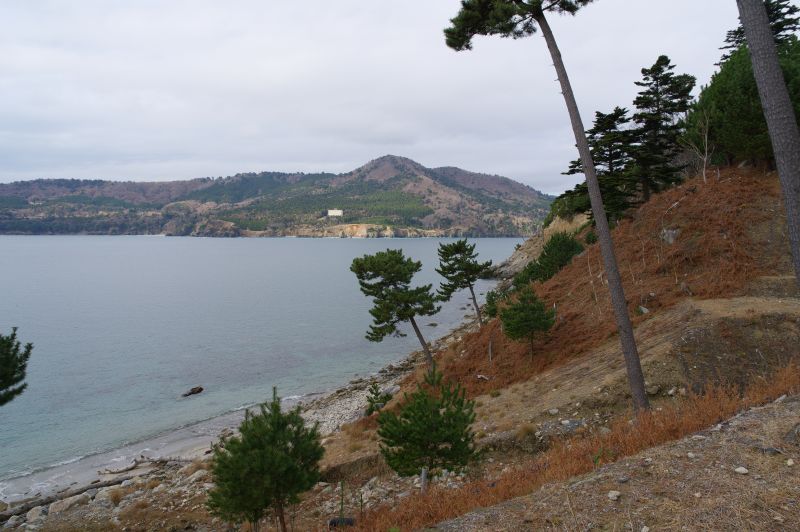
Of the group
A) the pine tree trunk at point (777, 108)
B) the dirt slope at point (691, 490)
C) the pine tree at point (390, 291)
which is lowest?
the dirt slope at point (691, 490)

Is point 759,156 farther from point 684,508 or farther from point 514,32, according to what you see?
point 684,508

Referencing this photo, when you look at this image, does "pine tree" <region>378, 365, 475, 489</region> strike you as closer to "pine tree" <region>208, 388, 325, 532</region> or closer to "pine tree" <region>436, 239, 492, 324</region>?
"pine tree" <region>208, 388, 325, 532</region>

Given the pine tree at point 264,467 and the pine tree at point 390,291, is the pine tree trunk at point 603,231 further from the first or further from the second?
the pine tree at point 390,291

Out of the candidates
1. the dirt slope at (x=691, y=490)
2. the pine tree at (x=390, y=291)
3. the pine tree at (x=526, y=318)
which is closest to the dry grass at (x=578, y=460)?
the dirt slope at (x=691, y=490)

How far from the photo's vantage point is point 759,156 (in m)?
26.1

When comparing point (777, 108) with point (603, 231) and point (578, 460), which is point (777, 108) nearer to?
point (603, 231)

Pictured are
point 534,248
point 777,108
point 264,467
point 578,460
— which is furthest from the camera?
point 534,248

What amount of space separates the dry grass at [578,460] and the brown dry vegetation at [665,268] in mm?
10531

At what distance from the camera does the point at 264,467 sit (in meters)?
8.71

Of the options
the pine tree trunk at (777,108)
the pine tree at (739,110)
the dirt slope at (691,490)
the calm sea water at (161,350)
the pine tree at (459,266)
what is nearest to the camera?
the dirt slope at (691,490)

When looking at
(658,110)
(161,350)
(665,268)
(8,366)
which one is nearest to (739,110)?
(658,110)

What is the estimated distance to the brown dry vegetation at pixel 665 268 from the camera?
20.4 metres

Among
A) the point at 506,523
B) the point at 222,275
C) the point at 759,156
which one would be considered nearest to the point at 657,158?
the point at 759,156

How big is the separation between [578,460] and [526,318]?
498 inches
